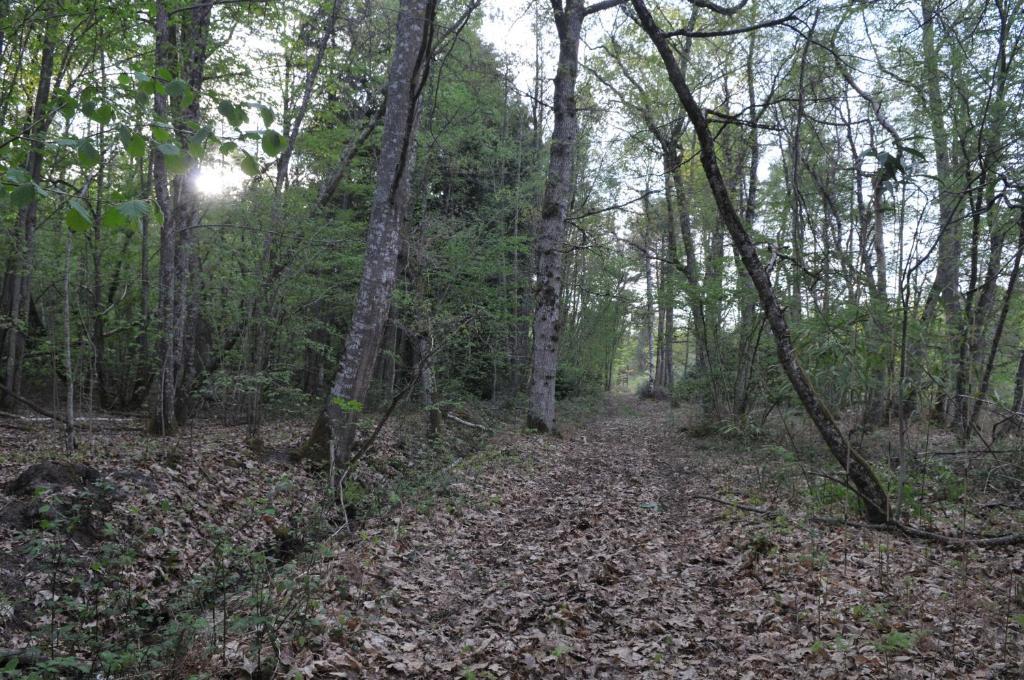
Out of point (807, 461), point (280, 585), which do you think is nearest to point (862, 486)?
Result: point (807, 461)

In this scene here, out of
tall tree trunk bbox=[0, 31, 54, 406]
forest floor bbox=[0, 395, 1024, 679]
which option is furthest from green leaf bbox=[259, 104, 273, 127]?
tall tree trunk bbox=[0, 31, 54, 406]

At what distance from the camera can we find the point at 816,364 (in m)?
6.89

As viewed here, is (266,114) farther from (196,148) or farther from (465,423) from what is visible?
(465,423)

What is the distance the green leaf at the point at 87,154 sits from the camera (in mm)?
2141

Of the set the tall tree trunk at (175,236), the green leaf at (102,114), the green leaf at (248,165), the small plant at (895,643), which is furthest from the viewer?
the tall tree trunk at (175,236)

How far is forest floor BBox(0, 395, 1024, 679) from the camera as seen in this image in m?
3.89

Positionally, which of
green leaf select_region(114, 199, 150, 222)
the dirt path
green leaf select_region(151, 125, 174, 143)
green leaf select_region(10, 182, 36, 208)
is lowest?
the dirt path

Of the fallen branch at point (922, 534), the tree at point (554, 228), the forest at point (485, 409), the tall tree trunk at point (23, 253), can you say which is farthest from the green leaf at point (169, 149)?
the tree at point (554, 228)

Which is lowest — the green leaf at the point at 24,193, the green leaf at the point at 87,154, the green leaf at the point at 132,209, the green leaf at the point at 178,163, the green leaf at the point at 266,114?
the green leaf at the point at 132,209

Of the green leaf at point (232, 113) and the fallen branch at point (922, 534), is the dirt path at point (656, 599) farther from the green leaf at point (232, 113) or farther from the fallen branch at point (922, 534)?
the green leaf at point (232, 113)

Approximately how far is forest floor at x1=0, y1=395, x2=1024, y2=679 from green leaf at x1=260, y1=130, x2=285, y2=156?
2.90 m

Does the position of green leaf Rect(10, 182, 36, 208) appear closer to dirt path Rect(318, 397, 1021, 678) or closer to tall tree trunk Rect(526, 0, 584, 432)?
dirt path Rect(318, 397, 1021, 678)

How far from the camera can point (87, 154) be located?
84.7 inches

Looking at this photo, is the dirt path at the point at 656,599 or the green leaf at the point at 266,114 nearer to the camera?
the green leaf at the point at 266,114
